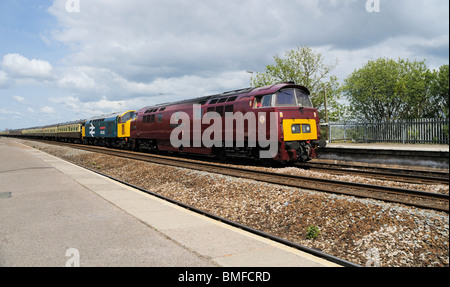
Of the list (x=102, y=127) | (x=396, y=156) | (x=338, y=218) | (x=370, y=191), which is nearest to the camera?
(x=338, y=218)

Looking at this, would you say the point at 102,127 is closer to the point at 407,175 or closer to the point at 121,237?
the point at 407,175

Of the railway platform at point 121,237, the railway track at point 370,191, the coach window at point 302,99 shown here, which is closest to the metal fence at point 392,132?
the coach window at point 302,99

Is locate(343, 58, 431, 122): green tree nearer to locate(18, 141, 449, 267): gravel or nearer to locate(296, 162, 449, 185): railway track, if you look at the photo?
locate(296, 162, 449, 185): railway track

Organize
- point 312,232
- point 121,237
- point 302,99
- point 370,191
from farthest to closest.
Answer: point 302,99
point 370,191
point 312,232
point 121,237

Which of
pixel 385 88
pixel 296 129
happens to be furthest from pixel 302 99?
pixel 385 88

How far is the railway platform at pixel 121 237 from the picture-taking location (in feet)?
15.1

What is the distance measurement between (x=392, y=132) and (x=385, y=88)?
2340cm

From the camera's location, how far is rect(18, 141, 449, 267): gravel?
5312 millimetres

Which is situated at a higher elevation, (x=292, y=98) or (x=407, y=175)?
(x=292, y=98)

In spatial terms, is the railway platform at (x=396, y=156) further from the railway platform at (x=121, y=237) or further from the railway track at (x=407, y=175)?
the railway platform at (x=121, y=237)

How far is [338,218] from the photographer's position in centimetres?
678

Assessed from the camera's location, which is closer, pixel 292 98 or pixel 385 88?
pixel 292 98
